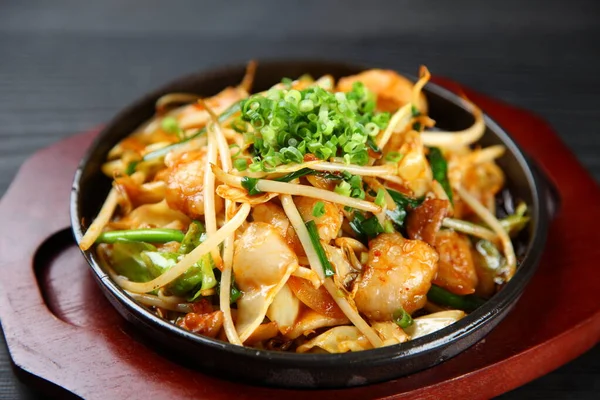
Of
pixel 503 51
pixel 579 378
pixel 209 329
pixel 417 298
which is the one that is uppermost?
pixel 503 51

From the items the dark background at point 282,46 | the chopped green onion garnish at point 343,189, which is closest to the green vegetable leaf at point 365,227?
the chopped green onion garnish at point 343,189

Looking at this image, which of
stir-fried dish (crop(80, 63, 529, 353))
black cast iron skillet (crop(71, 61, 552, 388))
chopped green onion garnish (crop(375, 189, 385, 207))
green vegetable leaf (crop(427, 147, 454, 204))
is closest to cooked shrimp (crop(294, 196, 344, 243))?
stir-fried dish (crop(80, 63, 529, 353))

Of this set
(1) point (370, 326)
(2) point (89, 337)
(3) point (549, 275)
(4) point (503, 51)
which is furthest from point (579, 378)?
(4) point (503, 51)

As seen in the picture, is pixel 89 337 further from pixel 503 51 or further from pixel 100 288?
pixel 503 51

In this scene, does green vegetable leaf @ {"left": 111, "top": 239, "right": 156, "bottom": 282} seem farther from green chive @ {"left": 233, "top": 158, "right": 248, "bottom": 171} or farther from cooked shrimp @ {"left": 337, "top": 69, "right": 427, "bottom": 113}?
cooked shrimp @ {"left": 337, "top": 69, "right": 427, "bottom": 113}

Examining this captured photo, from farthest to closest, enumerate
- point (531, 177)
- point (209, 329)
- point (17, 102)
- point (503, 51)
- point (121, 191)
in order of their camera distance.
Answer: point (503, 51) → point (17, 102) → point (531, 177) → point (121, 191) → point (209, 329)

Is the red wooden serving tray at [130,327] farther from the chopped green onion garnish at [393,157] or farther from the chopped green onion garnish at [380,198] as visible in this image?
the chopped green onion garnish at [393,157]
